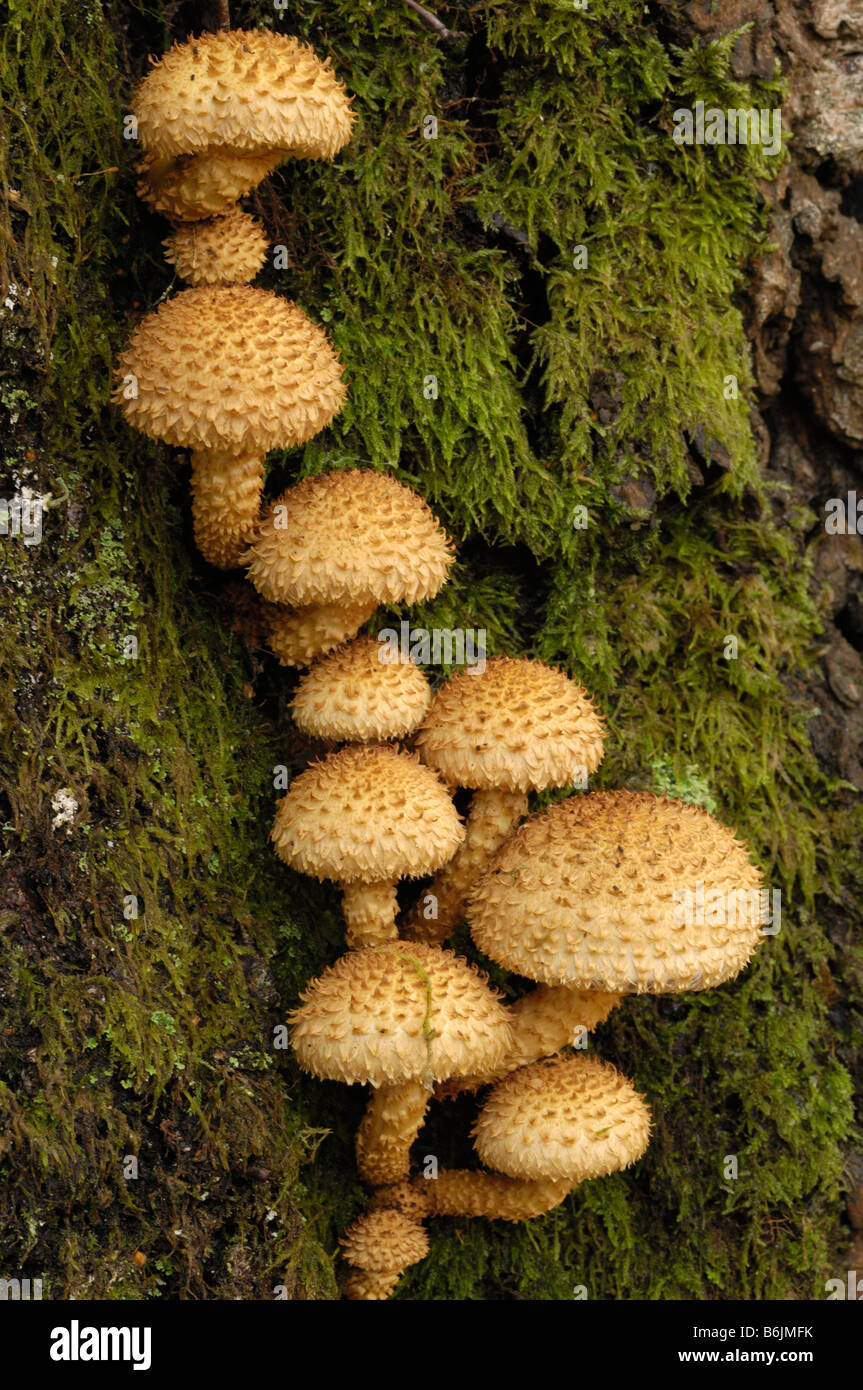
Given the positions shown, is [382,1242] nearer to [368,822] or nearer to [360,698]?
[368,822]

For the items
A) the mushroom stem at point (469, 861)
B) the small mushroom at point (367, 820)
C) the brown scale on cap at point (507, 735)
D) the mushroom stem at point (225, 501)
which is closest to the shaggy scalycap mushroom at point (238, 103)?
the mushroom stem at point (225, 501)

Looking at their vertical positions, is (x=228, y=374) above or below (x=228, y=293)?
below

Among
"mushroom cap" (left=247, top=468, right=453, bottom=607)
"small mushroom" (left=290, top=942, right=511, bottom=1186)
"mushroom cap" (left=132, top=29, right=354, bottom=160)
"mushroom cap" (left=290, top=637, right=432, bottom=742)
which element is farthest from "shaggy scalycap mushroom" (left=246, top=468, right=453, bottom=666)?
"small mushroom" (left=290, top=942, right=511, bottom=1186)

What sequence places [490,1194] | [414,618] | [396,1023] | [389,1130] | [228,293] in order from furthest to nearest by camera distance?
1. [414,618]
2. [490,1194]
3. [389,1130]
4. [228,293]
5. [396,1023]

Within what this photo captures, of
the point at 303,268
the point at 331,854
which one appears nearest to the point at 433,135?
the point at 303,268

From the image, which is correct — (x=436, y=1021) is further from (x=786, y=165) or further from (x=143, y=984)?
(x=786, y=165)

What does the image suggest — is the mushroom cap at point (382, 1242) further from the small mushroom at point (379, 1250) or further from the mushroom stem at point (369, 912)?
the mushroom stem at point (369, 912)

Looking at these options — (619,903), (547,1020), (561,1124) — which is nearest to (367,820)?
(619,903)
